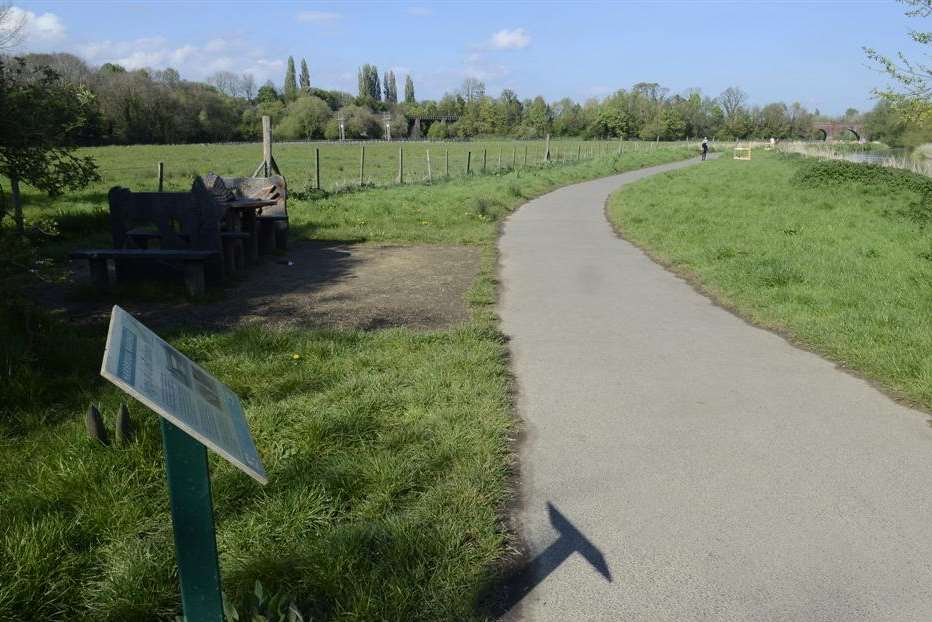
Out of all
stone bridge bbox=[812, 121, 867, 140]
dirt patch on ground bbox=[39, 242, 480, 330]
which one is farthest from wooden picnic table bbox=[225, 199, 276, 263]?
stone bridge bbox=[812, 121, 867, 140]

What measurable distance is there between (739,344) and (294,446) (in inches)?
173

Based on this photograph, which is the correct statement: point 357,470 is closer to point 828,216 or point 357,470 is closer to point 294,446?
point 294,446

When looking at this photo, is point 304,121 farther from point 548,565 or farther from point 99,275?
point 548,565

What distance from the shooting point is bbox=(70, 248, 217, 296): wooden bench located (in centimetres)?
769

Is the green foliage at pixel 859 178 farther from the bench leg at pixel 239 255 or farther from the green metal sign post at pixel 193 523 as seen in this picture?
the green metal sign post at pixel 193 523

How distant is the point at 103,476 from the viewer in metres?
3.55

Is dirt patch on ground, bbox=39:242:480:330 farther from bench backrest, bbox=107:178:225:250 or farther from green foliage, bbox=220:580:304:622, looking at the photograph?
green foliage, bbox=220:580:304:622

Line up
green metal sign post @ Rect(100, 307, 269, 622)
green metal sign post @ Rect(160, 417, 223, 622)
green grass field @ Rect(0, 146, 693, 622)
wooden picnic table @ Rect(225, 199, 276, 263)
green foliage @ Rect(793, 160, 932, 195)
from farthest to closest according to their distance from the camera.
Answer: green foliage @ Rect(793, 160, 932, 195) → wooden picnic table @ Rect(225, 199, 276, 263) → green grass field @ Rect(0, 146, 693, 622) → green metal sign post @ Rect(160, 417, 223, 622) → green metal sign post @ Rect(100, 307, 269, 622)

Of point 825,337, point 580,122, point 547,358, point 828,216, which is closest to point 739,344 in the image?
point 825,337

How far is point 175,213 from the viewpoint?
8695 mm

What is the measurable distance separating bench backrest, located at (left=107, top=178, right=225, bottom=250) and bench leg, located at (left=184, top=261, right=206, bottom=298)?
33.7 inches

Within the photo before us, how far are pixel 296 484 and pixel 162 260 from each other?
210 inches

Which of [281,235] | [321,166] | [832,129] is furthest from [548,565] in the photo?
[832,129]

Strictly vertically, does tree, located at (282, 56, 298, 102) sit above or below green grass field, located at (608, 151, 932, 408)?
above
